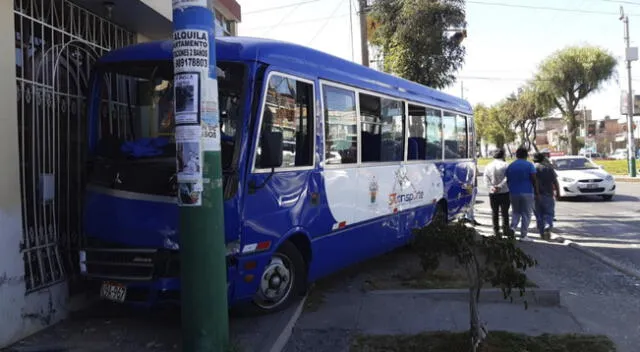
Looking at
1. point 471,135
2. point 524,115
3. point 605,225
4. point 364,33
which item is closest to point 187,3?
point 471,135

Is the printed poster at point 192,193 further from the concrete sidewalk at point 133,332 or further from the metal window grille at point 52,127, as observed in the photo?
the metal window grille at point 52,127

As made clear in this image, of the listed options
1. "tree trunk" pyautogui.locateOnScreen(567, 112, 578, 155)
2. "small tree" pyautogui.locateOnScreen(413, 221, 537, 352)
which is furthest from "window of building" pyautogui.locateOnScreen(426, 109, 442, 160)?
"tree trunk" pyautogui.locateOnScreen(567, 112, 578, 155)

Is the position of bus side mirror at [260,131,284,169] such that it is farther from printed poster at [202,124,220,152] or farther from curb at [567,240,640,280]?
curb at [567,240,640,280]

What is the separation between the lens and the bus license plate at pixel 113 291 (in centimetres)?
480

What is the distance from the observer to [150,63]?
5.33 metres

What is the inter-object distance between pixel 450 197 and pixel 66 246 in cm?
686

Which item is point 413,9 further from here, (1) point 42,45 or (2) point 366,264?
(1) point 42,45

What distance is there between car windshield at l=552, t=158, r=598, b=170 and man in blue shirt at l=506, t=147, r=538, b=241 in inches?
378

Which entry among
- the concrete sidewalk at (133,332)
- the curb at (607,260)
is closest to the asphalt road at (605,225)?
the curb at (607,260)

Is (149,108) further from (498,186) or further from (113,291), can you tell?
(498,186)

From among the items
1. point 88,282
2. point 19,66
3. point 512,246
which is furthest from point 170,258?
point 512,246

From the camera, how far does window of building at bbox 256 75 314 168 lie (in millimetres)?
5082

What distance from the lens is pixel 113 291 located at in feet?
15.9

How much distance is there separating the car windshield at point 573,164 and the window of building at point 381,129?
13.0m
